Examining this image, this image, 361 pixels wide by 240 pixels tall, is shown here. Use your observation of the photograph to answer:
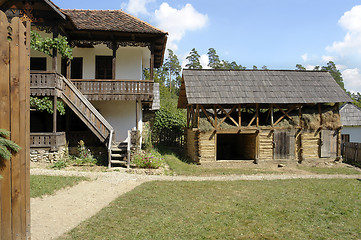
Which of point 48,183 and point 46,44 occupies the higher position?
point 46,44

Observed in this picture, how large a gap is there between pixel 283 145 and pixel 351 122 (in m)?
10.3

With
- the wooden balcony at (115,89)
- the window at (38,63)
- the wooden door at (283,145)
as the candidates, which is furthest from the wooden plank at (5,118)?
the wooden door at (283,145)

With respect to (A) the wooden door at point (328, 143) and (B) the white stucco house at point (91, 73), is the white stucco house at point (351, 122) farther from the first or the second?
(B) the white stucco house at point (91, 73)

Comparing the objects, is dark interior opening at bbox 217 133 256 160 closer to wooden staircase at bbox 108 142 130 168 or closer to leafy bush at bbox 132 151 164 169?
leafy bush at bbox 132 151 164 169

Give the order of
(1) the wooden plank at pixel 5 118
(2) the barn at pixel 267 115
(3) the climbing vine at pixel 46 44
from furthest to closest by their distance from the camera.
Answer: (2) the barn at pixel 267 115 < (3) the climbing vine at pixel 46 44 < (1) the wooden plank at pixel 5 118

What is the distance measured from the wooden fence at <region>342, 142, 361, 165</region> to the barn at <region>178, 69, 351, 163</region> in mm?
1866

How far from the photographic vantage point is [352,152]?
702 inches

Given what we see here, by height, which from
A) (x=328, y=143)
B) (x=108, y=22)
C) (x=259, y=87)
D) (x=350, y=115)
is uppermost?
(x=108, y=22)

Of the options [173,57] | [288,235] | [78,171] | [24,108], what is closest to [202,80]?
[78,171]

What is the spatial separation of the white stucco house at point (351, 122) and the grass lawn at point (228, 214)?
14.3 metres

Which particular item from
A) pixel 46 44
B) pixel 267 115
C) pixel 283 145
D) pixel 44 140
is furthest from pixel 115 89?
pixel 283 145

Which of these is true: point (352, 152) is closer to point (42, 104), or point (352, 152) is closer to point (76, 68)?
point (76, 68)

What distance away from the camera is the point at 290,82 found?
17.3 metres

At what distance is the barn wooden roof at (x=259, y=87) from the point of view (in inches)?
614
